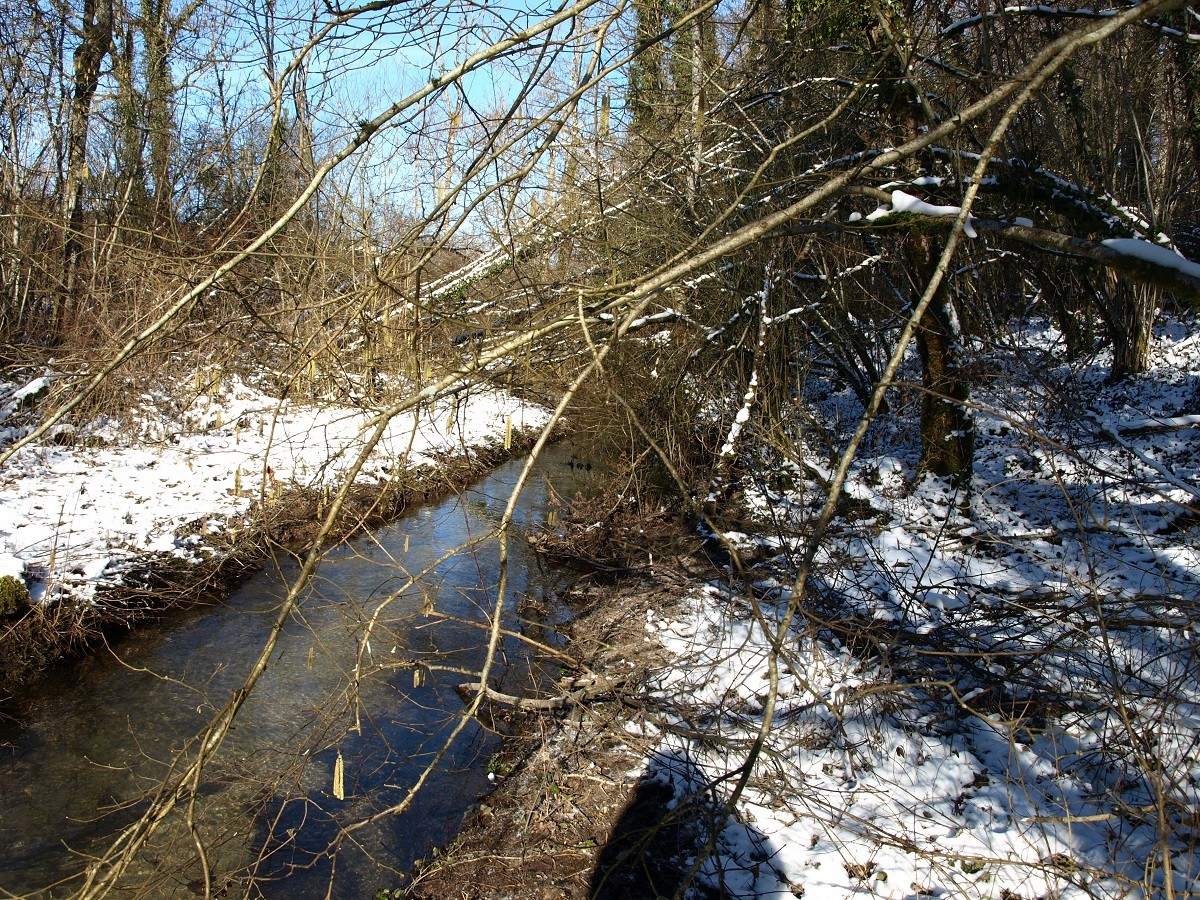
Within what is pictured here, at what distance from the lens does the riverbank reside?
21.4 feet

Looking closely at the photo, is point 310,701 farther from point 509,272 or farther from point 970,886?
point 970,886

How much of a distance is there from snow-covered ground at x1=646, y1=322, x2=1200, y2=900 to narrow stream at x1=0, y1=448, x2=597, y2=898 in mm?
1621

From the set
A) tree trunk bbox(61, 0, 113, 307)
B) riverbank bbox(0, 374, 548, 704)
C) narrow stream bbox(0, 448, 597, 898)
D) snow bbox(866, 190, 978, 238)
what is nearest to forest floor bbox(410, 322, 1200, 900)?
narrow stream bbox(0, 448, 597, 898)

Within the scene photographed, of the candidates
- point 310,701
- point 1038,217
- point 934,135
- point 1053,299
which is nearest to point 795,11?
point 1038,217

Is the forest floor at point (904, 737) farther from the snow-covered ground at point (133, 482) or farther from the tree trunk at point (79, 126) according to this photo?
the tree trunk at point (79, 126)

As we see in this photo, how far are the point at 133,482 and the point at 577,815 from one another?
309 inches

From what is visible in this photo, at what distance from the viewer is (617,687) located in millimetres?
5922

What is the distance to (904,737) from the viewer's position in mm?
4910

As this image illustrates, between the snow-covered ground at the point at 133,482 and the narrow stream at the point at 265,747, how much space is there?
900mm

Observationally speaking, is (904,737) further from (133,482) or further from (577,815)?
(133,482)

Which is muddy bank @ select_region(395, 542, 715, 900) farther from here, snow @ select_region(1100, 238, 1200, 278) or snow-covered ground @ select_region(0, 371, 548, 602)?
snow @ select_region(1100, 238, 1200, 278)

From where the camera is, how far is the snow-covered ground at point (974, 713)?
11.7ft

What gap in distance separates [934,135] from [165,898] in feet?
16.7

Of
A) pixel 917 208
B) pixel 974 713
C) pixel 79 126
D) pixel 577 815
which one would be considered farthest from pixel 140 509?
pixel 974 713
